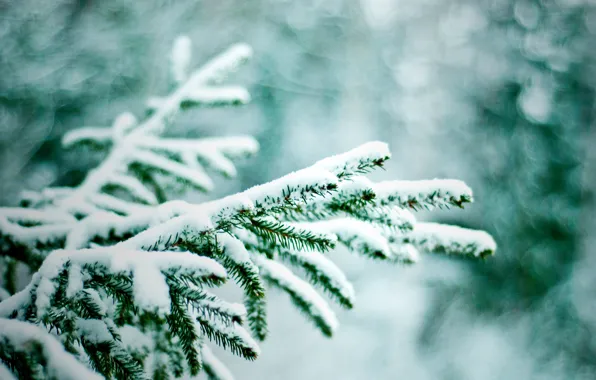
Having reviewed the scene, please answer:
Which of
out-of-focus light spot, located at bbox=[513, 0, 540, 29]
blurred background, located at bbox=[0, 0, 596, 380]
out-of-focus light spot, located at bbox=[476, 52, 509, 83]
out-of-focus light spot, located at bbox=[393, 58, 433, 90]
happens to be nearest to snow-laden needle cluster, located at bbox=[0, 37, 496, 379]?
blurred background, located at bbox=[0, 0, 596, 380]

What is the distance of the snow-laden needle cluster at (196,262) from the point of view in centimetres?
65

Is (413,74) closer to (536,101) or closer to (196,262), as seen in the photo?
(536,101)

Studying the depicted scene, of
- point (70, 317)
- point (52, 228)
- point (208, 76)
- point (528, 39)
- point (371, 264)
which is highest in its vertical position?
point (528, 39)

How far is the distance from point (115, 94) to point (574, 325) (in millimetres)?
7967

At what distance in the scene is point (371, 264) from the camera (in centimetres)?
841

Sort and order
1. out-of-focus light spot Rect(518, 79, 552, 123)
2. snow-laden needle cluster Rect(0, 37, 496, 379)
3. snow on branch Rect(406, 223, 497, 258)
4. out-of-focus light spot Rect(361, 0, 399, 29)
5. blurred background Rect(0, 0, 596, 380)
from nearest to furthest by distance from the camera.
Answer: snow-laden needle cluster Rect(0, 37, 496, 379)
snow on branch Rect(406, 223, 497, 258)
blurred background Rect(0, 0, 596, 380)
out-of-focus light spot Rect(518, 79, 552, 123)
out-of-focus light spot Rect(361, 0, 399, 29)

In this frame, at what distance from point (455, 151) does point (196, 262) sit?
22.9 feet

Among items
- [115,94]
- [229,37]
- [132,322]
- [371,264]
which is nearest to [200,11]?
[229,37]

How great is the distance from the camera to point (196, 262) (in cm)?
65

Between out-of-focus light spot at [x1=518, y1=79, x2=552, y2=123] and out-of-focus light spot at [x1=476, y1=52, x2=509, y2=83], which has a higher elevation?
out-of-focus light spot at [x1=476, y1=52, x2=509, y2=83]

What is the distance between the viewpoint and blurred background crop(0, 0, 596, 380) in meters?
4.97

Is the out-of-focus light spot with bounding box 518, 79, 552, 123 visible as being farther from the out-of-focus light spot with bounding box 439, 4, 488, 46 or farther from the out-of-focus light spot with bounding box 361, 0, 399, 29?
the out-of-focus light spot with bounding box 361, 0, 399, 29

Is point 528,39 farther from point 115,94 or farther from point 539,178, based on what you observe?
point 115,94

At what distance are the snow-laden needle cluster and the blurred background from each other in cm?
456
